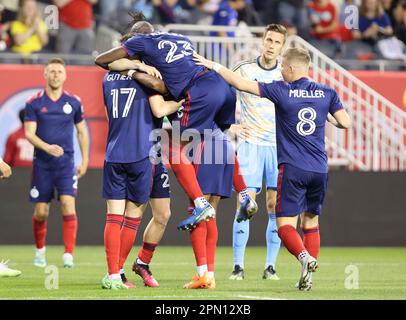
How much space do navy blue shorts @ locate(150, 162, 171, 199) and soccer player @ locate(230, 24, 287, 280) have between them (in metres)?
1.56

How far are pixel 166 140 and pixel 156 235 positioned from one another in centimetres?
105

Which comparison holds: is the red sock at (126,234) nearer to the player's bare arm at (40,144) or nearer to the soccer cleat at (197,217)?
the soccer cleat at (197,217)

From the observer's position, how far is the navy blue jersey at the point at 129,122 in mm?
10062

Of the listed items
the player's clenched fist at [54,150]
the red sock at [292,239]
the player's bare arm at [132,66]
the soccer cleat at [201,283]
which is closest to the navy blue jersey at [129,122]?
the player's bare arm at [132,66]

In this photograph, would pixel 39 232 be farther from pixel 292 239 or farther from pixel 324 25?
pixel 324 25

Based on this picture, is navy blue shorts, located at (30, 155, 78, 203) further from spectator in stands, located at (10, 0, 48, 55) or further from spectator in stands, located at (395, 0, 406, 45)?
spectator in stands, located at (395, 0, 406, 45)

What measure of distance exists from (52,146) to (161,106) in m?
4.05

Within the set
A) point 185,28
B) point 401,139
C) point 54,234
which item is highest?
point 185,28

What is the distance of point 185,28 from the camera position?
18.5 metres

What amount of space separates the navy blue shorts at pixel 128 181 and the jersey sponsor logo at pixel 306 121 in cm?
141

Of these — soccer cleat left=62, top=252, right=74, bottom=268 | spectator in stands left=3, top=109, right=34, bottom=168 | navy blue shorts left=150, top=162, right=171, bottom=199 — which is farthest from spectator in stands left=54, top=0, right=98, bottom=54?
navy blue shorts left=150, top=162, right=171, bottom=199

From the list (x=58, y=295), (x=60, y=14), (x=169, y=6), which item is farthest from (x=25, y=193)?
(x=58, y=295)

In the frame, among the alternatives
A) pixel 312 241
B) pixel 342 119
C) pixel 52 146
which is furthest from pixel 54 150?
pixel 342 119
